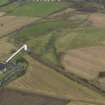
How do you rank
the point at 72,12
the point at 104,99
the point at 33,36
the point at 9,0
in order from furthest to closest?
1. the point at 9,0
2. the point at 72,12
3. the point at 33,36
4. the point at 104,99

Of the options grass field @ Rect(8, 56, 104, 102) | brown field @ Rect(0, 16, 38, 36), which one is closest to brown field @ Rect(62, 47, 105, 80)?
grass field @ Rect(8, 56, 104, 102)

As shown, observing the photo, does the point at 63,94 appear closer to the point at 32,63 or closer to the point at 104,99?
the point at 104,99

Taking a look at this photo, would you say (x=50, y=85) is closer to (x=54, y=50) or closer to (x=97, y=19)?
(x=54, y=50)

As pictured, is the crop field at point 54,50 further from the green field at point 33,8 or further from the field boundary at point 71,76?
the field boundary at point 71,76

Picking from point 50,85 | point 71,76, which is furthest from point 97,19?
point 50,85

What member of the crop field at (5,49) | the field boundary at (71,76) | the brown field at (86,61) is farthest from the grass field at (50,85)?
the crop field at (5,49)

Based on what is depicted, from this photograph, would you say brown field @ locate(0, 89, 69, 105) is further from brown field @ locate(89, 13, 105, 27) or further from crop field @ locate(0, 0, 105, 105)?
brown field @ locate(89, 13, 105, 27)

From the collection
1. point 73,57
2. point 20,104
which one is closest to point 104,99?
point 20,104
